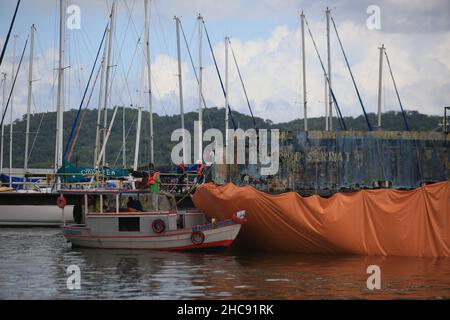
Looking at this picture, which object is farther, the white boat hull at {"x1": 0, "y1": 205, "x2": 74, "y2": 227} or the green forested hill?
the green forested hill

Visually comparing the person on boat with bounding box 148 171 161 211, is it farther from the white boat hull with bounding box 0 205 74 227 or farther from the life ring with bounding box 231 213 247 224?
the white boat hull with bounding box 0 205 74 227

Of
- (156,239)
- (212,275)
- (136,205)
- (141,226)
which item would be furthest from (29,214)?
(212,275)

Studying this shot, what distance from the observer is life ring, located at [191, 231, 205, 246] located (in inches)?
1268

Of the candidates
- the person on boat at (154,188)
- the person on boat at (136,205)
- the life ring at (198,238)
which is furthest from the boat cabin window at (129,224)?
the life ring at (198,238)

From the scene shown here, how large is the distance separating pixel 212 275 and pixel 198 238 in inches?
261

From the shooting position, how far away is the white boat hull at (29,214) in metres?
48.4

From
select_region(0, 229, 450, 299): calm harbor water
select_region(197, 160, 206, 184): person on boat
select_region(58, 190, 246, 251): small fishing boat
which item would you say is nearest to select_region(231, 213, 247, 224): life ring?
select_region(58, 190, 246, 251): small fishing boat

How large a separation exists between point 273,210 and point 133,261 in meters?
6.02

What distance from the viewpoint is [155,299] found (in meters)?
20.7

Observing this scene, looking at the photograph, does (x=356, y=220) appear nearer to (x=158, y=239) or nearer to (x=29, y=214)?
(x=158, y=239)

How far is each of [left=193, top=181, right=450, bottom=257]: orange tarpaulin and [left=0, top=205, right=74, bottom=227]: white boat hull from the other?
19679 millimetres

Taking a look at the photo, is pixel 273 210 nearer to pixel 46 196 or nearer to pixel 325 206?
pixel 325 206

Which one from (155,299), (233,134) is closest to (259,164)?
(233,134)

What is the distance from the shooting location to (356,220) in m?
29.6
